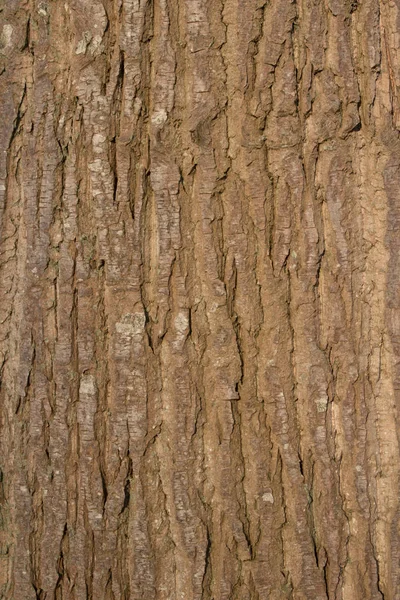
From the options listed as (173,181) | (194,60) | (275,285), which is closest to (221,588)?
(275,285)

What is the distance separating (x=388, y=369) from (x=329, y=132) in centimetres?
63

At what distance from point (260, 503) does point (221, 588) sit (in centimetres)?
24

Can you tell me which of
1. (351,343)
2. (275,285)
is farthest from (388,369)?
(275,285)

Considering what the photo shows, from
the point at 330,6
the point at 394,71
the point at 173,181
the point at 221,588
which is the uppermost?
the point at 330,6

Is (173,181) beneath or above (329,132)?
beneath

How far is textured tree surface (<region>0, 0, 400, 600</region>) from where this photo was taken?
1748 millimetres

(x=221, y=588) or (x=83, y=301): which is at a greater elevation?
(x=83, y=301)

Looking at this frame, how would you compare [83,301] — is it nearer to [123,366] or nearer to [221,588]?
[123,366]

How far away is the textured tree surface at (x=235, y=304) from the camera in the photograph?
1.75m

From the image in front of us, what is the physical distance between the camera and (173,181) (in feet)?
5.74

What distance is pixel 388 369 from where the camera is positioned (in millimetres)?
1758

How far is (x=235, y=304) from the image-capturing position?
1.76 m

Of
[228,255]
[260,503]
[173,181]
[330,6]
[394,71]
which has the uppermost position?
[330,6]

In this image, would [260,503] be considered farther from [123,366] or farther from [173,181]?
[173,181]
